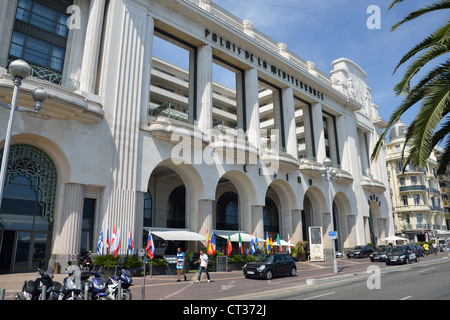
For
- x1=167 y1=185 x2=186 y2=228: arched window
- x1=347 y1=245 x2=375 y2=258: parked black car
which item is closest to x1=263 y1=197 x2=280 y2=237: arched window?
x1=347 y1=245 x2=375 y2=258: parked black car

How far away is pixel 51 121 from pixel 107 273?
912 centimetres

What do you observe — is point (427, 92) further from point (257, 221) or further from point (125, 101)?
point (257, 221)

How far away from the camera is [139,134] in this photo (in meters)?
22.9

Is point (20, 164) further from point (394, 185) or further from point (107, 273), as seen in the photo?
point (394, 185)

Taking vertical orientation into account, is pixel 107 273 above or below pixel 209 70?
below

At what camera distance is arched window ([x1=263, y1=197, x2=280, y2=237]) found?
1562 inches

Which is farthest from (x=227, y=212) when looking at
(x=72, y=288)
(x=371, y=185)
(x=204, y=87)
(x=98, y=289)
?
(x=72, y=288)

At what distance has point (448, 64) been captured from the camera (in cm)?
1048

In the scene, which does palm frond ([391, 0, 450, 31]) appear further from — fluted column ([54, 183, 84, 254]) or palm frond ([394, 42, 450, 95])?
fluted column ([54, 183, 84, 254])

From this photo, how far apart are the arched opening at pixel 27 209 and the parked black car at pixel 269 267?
11692 mm

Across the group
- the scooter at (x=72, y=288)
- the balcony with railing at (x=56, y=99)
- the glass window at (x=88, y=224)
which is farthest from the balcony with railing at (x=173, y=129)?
the scooter at (x=72, y=288)

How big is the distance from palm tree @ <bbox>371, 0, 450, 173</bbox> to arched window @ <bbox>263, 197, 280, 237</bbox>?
93.2 ft

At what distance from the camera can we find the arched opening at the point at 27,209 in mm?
18578

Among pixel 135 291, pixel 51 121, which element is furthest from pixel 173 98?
pixel 135 291
